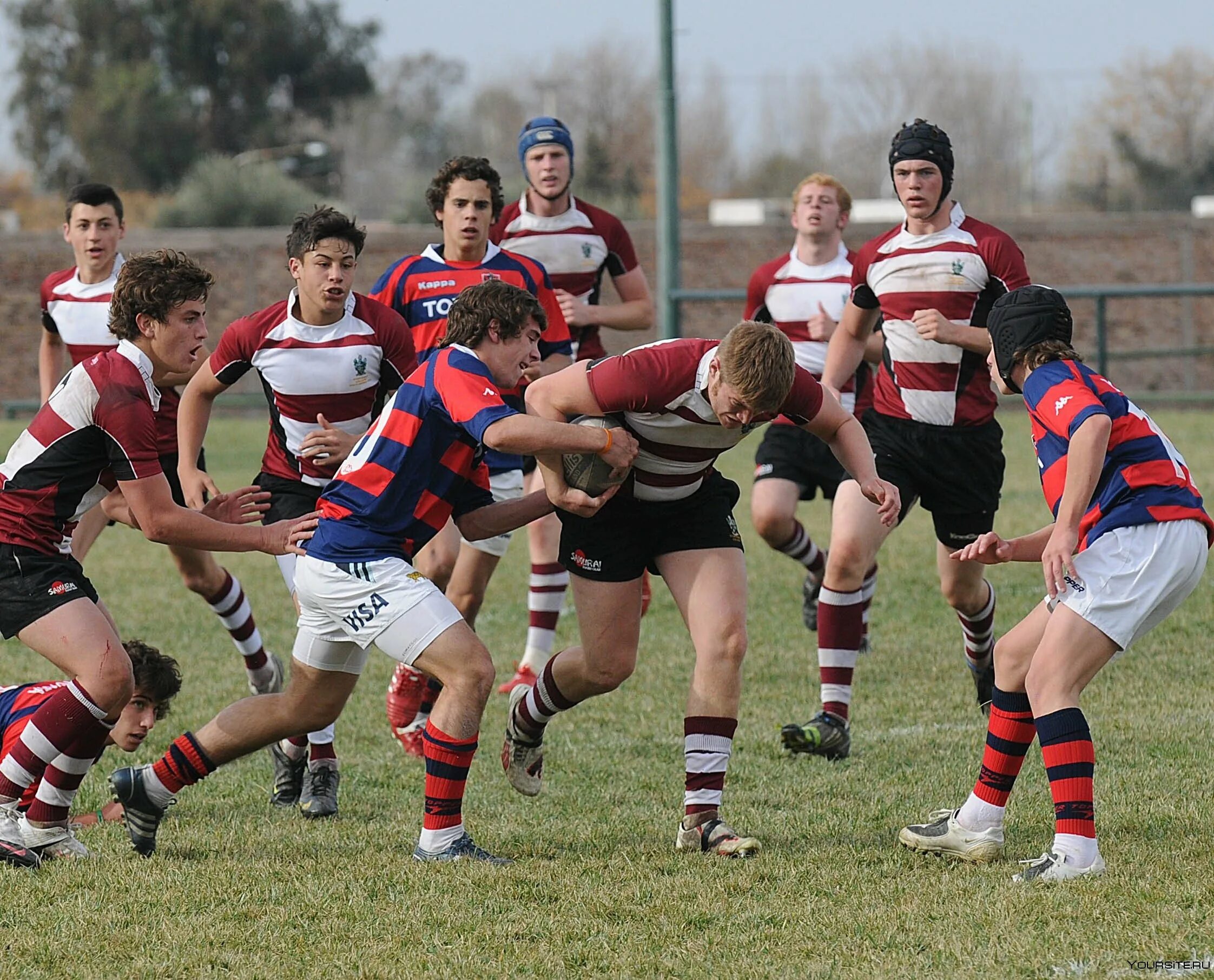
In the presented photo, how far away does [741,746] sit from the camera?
616 cm

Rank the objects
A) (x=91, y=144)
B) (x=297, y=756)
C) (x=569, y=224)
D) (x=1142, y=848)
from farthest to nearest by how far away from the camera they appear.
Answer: (x=91, y=144)
(x=569, y=224)
(x=297, y=756)
(x=1142, y=848)

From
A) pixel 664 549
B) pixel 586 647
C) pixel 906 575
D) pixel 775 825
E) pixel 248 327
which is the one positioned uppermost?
pixel 248 327

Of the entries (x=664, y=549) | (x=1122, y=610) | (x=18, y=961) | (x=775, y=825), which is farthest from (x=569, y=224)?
(x=18, y=961)

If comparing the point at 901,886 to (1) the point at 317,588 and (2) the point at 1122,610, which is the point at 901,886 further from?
(1) the point at 317,588

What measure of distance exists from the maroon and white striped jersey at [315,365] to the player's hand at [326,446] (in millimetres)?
85

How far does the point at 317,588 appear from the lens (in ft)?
15.1

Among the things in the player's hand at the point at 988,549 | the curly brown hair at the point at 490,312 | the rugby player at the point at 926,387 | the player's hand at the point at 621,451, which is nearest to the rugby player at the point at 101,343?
the curly brown hair at the point at 490,312

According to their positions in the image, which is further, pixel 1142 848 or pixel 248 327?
pixel 248 327

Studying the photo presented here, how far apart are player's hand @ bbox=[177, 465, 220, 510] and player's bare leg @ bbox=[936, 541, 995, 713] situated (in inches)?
116

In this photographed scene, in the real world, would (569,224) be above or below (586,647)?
above

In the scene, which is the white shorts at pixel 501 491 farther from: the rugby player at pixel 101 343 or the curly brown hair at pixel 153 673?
the curly brown hair at pixel 153 673

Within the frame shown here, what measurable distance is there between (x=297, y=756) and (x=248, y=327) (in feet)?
5.15

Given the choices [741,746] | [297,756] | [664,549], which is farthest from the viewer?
[741,746]

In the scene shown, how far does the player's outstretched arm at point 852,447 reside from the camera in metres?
4.86
